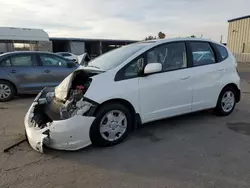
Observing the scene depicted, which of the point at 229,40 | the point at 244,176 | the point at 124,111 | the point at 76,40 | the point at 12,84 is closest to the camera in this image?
the point at 244,176

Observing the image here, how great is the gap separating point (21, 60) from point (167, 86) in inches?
206

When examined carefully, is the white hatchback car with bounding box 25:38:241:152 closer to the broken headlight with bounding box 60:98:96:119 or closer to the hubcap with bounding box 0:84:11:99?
the broken headlight with bounding box 60:98:96:119

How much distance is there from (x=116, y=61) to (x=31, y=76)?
4355mm

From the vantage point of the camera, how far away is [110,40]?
41.1m

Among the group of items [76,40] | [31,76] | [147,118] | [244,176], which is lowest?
[244,176]

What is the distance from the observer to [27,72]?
762cm

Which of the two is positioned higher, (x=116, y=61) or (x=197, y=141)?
(x=116, y=61)

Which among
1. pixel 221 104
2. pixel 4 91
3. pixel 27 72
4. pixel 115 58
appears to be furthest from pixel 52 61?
pixel 221 104

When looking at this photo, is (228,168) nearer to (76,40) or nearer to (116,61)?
(116,61)

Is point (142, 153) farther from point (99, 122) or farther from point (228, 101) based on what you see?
point (228, 101)

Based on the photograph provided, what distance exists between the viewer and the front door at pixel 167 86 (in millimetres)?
4207

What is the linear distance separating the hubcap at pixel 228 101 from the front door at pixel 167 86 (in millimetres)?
1094

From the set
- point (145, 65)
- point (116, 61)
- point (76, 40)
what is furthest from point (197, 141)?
point (76, 40)

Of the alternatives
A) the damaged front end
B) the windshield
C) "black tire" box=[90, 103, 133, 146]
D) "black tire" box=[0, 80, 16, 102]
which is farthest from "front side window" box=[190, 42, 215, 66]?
"black tire" box=[0, 80, 16, 102]
